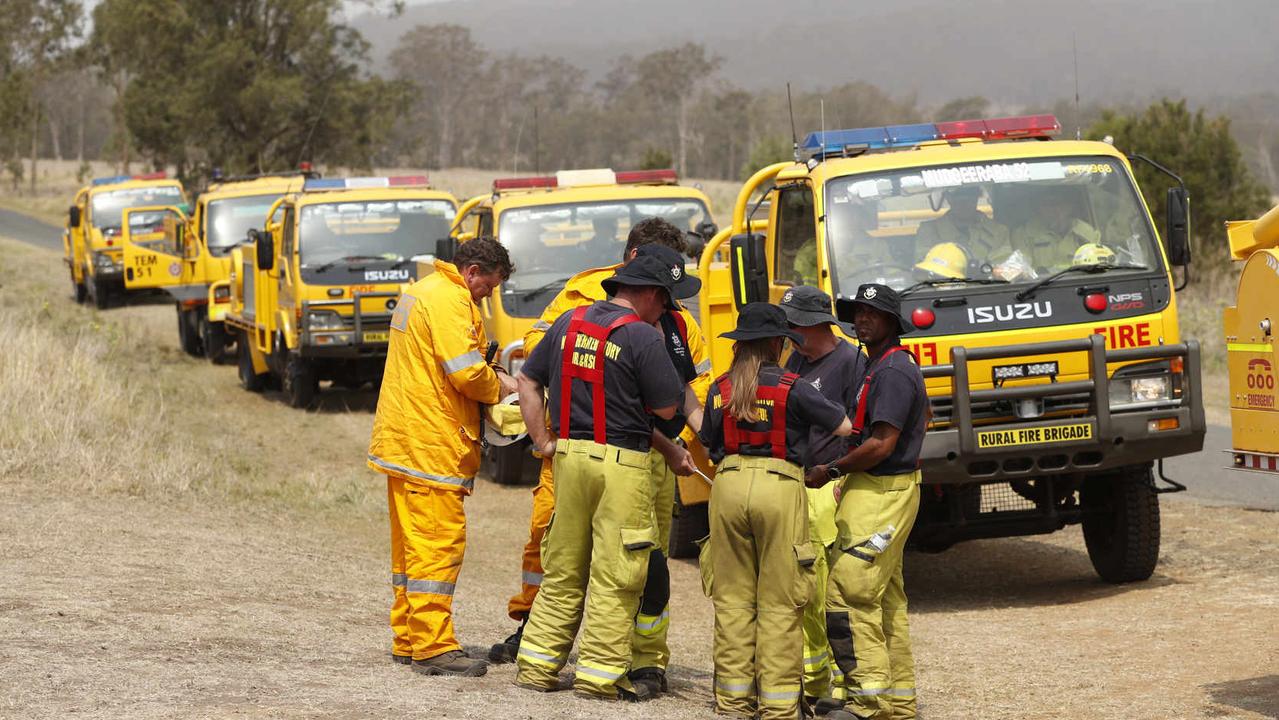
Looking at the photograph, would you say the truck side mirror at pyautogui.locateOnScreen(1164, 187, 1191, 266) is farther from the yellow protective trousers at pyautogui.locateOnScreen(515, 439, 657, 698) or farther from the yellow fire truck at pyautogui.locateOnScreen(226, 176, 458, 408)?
the yellow fire truck at pyautogui.locateOnScreen(226, 176, 458, 408)

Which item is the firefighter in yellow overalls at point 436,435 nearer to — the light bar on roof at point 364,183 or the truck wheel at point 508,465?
the truck wheel at point 508,465

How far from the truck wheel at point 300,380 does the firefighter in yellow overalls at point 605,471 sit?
448 inches

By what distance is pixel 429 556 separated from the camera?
6527mm

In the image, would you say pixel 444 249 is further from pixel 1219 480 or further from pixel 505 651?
pixel 505 651

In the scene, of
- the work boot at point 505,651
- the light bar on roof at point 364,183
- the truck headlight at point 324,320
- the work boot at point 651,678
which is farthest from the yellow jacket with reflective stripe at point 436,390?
the light bar on roof at point 364,183

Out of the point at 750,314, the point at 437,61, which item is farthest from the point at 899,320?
the point at 437,61

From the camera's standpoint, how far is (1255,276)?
21.6 ft

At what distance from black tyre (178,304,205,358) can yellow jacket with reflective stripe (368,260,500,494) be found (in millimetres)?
17047

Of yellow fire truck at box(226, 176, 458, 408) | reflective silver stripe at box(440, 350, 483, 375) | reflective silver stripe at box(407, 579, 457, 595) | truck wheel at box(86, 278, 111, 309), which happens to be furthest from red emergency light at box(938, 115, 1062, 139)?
truck wheel at box(86, 278, 111, 309)

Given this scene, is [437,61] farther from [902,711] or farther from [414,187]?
[902,711]

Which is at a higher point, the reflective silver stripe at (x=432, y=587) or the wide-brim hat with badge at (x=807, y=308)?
the wide-brim hat with badge at (x=807, y=308)

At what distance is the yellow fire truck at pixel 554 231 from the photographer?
1301 cm

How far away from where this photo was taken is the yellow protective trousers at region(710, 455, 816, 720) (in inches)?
238

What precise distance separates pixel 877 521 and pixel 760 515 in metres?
0.51
